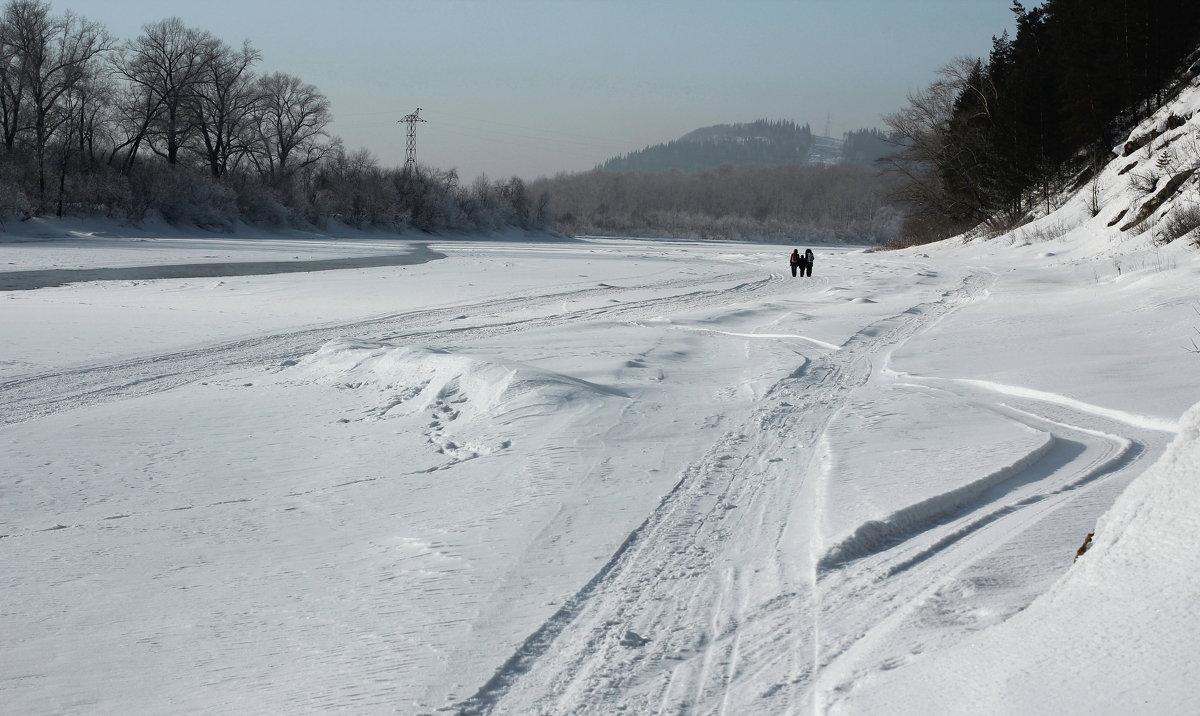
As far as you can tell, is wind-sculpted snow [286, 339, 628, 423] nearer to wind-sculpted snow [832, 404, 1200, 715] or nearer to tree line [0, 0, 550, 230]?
wind-sculpted snow [832, 404, 1200, 715]

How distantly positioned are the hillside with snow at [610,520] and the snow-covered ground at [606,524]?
2 cm

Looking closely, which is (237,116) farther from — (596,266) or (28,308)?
(28,308)

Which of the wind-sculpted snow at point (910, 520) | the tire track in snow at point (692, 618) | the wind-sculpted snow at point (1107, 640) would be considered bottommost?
the tire track in snow at point (692, 618)

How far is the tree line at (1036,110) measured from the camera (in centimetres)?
3241

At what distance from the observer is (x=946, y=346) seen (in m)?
11.0

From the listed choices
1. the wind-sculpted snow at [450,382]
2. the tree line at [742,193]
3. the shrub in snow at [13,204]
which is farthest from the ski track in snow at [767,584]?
the tree line at [742,193]

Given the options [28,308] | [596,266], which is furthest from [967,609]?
[596,266]

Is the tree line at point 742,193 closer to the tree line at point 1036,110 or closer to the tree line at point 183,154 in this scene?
the tree line at point 183,154

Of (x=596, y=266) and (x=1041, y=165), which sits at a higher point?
(x=1041, y=165)

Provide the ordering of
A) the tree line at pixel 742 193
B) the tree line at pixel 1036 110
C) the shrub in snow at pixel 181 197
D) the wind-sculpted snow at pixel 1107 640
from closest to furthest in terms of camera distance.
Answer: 1. the wind-sculpted snow at pixel 1107 640
2. the tree line at pixel 1036 110
3. the shrub in snow at pixel 181 197
4. the tree line at pixel 742 193

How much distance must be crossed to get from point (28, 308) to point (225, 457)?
1131 cm

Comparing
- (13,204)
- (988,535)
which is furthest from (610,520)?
(13,204)

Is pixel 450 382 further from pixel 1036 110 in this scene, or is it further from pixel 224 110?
pixel 224 110

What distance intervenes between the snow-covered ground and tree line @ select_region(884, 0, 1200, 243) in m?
25.4
